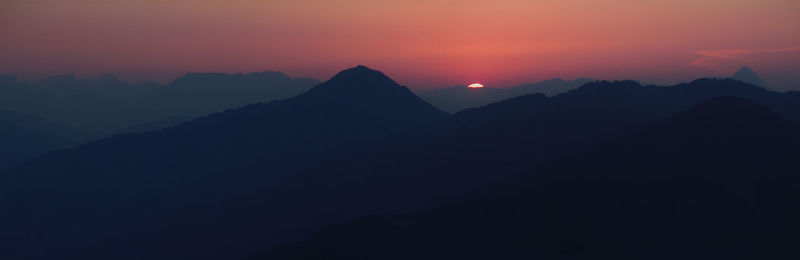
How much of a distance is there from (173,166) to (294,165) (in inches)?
1802

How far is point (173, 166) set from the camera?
549 feet

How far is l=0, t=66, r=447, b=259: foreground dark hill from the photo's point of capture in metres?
130

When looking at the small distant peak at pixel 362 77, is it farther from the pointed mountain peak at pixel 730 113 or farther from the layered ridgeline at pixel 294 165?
the pointed mountain peak at pixel 730 113

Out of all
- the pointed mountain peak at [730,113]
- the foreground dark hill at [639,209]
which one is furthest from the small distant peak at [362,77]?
the pointed mountain peak at [730,113]

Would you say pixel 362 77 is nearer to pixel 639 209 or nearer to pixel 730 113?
pixel 730 113

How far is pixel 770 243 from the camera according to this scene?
157 ft

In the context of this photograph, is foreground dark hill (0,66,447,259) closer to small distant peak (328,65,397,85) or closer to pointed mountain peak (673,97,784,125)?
small distant peak (328,65,397,85)

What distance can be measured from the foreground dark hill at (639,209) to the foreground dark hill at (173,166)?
63.9 meters

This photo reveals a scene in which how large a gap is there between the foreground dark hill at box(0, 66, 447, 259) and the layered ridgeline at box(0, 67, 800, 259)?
20.9 inches

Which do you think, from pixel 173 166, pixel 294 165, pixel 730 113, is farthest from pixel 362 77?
pixel 730 113

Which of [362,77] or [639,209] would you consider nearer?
[639,209]

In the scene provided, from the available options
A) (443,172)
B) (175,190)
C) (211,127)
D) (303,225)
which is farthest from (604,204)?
(211,127)

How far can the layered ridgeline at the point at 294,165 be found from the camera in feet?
319

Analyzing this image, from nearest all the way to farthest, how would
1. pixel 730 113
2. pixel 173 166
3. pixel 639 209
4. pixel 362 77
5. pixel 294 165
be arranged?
pixel 639 209
pixel 730 113
pixel 294 165
pixel 173 166
pixel 362 77
